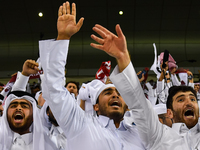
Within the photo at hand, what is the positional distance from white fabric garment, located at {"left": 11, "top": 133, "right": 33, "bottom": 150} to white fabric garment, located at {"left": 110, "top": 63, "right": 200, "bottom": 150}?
1.36 metres

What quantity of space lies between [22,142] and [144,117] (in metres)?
1.49

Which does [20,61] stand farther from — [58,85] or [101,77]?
[58,85]

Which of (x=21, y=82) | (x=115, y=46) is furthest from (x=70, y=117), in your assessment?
(x=21, y=82)

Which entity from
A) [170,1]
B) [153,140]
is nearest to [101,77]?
[153,140]

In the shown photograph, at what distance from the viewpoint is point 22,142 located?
3.03 m

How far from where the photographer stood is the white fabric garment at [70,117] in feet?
7.19

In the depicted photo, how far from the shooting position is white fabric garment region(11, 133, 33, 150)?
3.00m

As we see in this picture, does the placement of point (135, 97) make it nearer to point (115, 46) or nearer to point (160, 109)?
point (115, 46)

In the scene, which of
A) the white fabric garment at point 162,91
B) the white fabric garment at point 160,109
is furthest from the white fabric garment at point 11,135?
the white fabric garment at point 162,91

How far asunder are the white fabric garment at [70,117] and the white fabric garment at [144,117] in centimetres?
32

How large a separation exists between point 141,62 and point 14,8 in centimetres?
506

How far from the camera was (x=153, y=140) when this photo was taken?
2.15m

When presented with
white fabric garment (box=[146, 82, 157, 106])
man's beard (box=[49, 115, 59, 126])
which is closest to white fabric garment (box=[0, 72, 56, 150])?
man's beard (box=[49, 115, 59, 126])

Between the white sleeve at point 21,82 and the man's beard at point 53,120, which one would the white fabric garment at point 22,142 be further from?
the white sleeve at point 21,82
